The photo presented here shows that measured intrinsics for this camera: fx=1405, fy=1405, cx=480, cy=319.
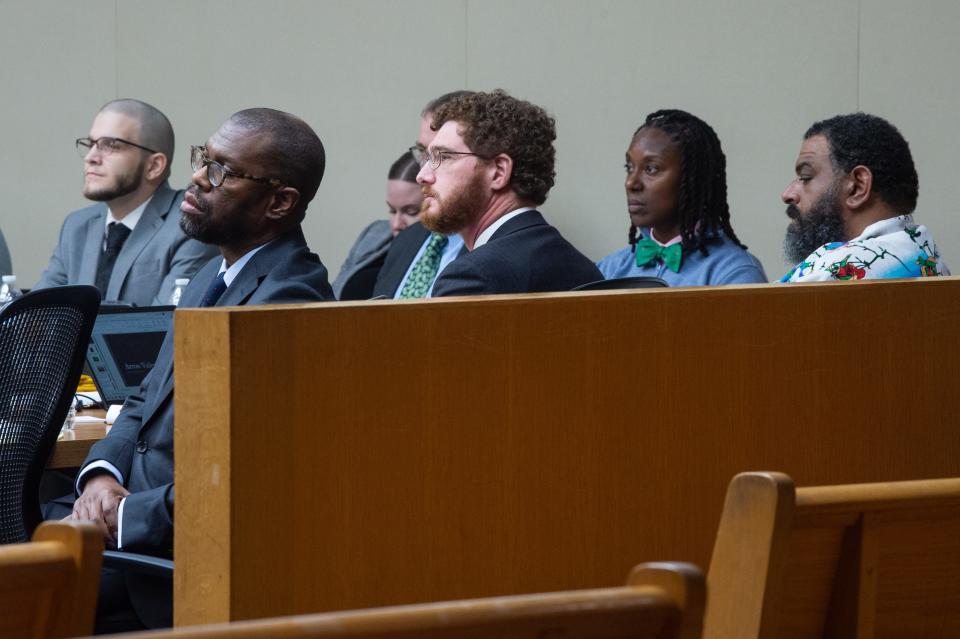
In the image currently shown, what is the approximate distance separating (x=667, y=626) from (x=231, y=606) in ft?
2.09

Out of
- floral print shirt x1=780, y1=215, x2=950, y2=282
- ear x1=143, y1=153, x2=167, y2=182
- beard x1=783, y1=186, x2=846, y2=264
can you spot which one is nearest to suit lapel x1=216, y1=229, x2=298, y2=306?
floral print shirt x1=780, y1=215, x2=950, y2=282

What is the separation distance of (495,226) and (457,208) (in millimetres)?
110

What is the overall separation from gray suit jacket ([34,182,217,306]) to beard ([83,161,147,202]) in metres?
0.09

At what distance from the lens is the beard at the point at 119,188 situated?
197 inches

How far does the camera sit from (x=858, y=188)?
133 inches

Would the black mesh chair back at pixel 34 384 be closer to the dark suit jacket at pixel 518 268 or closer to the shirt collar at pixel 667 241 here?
the dark suit jacket at pixel 518 268

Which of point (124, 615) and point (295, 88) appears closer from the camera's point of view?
point (124, 615)

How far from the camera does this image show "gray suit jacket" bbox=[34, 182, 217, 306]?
177 inches

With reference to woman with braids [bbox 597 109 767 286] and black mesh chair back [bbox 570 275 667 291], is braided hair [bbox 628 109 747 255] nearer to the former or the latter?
woman with braids [bbox 597 109 767 286]

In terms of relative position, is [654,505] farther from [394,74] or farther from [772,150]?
[394,74]

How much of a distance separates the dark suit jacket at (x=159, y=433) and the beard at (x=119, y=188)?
2.31 m

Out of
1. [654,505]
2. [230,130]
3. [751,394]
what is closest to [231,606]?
[654,505]

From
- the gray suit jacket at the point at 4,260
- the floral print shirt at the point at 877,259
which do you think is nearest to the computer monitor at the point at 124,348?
the floral print shirt at the point at 877,259

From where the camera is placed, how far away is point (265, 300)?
8.20 feet
